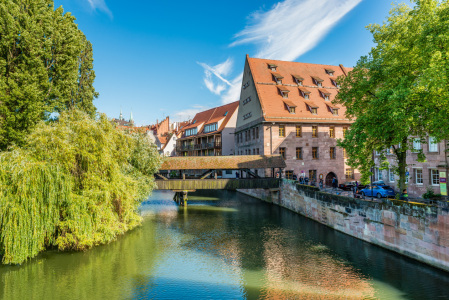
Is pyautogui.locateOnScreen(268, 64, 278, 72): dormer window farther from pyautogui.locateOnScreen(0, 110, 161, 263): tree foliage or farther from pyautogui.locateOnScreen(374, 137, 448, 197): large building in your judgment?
pyautogui.locateOnScreen(0, 110, 161, 263): tree foliage

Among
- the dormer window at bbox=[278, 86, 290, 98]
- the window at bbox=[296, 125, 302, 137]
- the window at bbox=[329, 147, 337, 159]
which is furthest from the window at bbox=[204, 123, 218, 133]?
the window at bbox=[329, 147, 337, 159]

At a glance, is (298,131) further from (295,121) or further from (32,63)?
(32,63)

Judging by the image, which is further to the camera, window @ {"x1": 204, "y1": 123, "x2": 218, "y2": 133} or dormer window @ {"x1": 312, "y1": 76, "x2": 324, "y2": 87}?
window @ {"x1": 204, "y1": 123, "x2": 218, "y2": 133}

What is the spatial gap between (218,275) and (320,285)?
14.6ft

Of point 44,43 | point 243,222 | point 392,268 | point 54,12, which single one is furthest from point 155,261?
point 54,12

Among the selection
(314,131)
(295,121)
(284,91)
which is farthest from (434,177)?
(284,91)

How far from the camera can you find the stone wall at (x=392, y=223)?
12867 mm

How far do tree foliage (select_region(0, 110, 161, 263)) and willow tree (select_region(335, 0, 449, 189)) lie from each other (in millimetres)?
14885

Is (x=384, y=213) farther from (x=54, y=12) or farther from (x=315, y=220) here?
(x=54, y=12)

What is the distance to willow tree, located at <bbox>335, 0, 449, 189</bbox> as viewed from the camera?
44.2 ft

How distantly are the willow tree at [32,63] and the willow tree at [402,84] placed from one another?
19.6 metres

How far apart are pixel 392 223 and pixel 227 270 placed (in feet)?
30.7

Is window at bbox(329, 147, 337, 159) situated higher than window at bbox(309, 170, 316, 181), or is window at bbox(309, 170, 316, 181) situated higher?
window at bbox(329, 147, 337, 159)

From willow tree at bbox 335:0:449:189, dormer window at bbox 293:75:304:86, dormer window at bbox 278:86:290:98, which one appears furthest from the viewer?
dormer window at bbox 293:75:304:86
